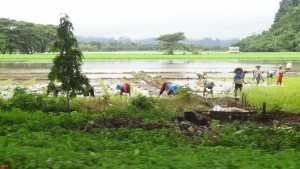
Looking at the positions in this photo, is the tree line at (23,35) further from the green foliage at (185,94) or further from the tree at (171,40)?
the green foliage at (185,94)

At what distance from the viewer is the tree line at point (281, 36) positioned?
93.1 meters

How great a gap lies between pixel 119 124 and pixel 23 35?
7193cm

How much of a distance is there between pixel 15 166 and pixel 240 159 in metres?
3.58

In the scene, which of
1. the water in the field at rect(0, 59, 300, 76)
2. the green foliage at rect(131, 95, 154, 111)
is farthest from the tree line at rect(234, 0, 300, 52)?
the green foliage at rect(131, 95, 154, 111)

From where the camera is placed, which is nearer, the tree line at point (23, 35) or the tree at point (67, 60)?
the tree at point (67, 60)

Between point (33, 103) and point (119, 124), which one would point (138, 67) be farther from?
point (119, 124)

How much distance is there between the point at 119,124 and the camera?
11.7 metres

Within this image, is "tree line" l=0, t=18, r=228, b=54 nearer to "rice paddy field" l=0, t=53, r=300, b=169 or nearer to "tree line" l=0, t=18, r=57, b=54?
"tree line" l=0, t=18, r=57, b=54

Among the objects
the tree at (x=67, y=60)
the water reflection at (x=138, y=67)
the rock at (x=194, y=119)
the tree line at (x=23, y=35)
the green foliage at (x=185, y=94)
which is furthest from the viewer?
the tree line at (x=23, y=35)

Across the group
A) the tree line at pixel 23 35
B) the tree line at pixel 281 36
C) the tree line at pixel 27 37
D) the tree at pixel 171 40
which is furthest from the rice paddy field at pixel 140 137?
the tree line at pixel 281 36

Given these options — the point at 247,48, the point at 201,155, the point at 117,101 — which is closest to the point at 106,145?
the point at 201,155

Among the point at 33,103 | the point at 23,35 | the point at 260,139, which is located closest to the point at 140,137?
the point at 260,139

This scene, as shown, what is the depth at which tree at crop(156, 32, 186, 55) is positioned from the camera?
3531 inches

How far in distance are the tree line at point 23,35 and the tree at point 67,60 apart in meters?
63.6
